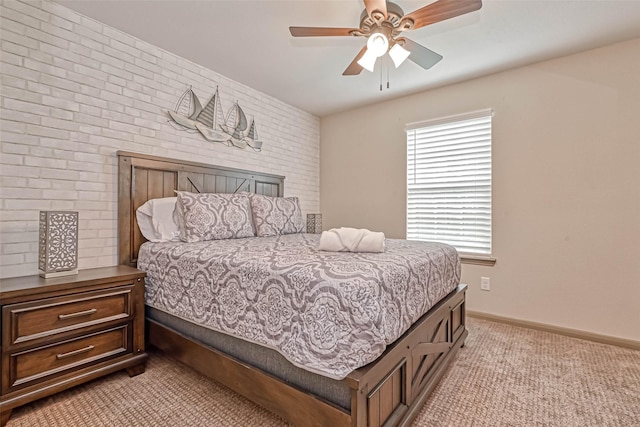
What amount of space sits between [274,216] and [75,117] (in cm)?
174

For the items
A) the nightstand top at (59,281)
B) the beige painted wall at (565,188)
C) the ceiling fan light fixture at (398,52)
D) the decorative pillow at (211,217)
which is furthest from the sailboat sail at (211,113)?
the beige painted wall at (565,188)

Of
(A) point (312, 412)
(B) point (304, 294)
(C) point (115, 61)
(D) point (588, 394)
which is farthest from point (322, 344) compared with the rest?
(C) point (115, 61)

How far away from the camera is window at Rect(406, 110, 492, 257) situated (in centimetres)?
321

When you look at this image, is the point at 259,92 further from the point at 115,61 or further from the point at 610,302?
the point at 610,302

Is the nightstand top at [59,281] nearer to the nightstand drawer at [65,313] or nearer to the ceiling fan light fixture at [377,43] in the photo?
the nightstand drawer at [65,313]

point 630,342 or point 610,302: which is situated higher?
point 610,302

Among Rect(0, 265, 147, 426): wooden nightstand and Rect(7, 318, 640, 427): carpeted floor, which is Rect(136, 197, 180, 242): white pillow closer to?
Rect(0, 265, 147, 426): wooden nightstand

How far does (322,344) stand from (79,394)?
1.70 metres

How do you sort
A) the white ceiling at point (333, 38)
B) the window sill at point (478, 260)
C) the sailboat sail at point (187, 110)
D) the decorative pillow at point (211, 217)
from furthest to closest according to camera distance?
Answer: 1. the window sill at point (478, 260)
2. the sailboat sail at point (187, 110)
3. the decorative pillow at point (211, 217)
4. the white ceiling at point (333, 38)

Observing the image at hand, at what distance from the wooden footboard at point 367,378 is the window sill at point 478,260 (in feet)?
4.25

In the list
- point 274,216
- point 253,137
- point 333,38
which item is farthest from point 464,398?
point 253,137

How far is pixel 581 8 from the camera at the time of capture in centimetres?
213

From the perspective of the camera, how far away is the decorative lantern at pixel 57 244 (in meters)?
1.83

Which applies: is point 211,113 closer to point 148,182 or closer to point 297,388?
point 148,182
